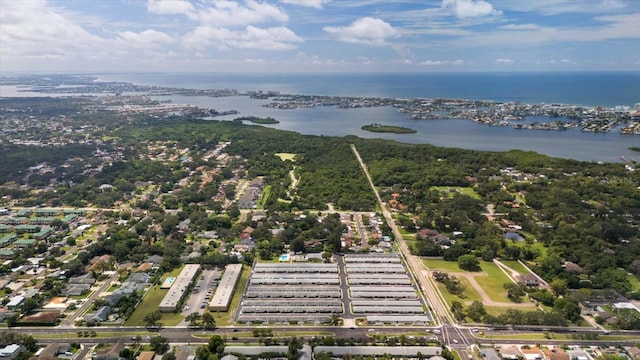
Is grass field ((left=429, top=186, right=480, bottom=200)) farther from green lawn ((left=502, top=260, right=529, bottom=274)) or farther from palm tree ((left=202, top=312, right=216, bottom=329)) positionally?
palm tree ((left=202, top=312, right=216, bottom=329))

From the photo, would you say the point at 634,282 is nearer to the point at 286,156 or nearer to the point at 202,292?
the point at 202,292

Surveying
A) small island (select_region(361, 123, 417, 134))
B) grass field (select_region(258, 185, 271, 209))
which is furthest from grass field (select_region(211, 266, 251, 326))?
small island (select_region(361, 123, 417, 134))

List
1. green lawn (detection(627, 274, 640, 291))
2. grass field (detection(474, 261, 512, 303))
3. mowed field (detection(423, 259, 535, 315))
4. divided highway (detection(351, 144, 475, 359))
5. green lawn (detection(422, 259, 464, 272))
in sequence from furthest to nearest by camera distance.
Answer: green lawn (detection(422, 259, 464, 272))
green lawn (detection(627, 274, 640, 291))
grass field (detection(474, 261, 512, 303))
mowed field (detection(423, 259, 535, 315))
divided highway (detection(351, 144, 475, 359))

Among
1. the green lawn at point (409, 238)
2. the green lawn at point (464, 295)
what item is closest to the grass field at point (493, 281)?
the green lawn at point (464, 295)

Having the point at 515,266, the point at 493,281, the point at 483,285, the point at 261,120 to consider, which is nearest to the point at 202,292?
the point at 483,285

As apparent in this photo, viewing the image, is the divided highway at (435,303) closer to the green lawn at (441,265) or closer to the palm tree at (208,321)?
the green lawn at (441,265)

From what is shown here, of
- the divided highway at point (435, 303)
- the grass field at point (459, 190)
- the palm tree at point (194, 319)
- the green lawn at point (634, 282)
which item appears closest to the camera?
the divided highway at point (435, 303)

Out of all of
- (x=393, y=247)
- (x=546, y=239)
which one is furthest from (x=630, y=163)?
(x=393, y=247)
